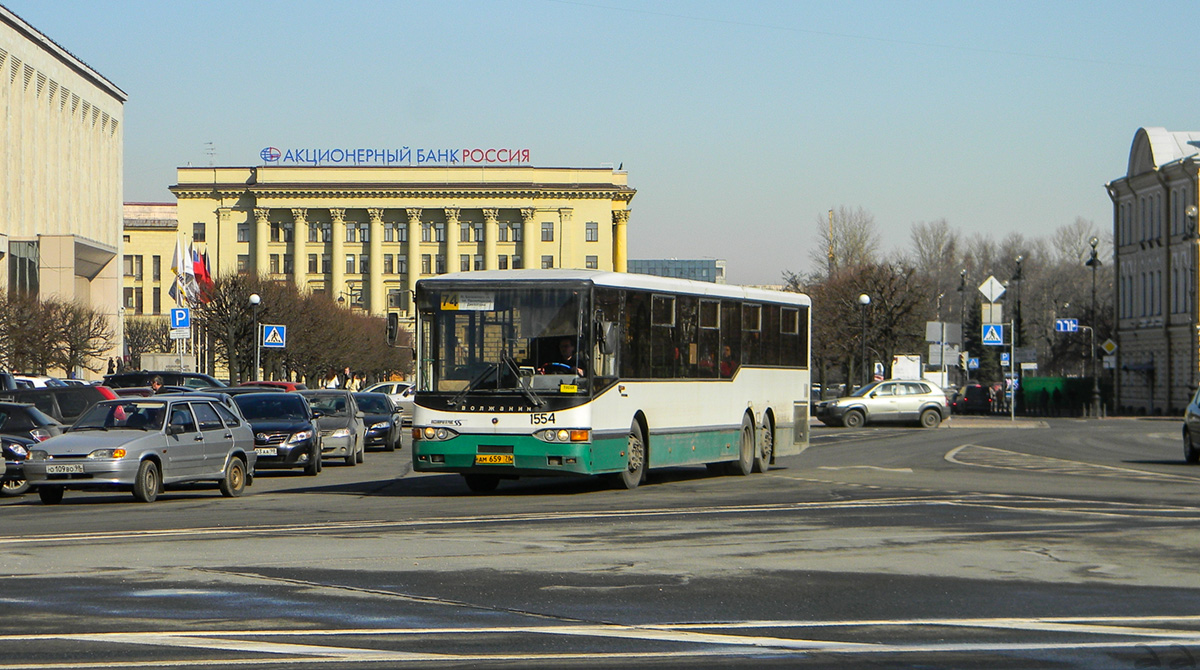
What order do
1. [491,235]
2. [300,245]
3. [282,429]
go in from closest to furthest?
[282,429]
[300,245]
[491,235]

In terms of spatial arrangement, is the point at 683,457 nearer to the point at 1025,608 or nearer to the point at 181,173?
the point at 1025,608

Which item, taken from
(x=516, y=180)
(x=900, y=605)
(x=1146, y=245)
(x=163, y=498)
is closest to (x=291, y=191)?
(x=516, y=180)

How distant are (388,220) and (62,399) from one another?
120 meters

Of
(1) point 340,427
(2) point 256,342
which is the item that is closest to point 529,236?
(2) point 256,342

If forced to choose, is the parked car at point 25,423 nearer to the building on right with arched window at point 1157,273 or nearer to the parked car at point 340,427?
the parked car at point 340,427

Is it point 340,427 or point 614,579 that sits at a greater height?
point 340,427

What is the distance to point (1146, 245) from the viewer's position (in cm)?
8488

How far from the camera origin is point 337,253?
145 metres

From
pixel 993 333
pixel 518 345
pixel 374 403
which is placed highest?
pixel 993 333

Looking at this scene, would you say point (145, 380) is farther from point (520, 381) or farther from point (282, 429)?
point (520, 381)

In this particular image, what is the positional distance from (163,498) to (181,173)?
126 meters

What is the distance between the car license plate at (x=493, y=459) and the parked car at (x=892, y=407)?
33657 mm

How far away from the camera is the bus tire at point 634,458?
21.5m

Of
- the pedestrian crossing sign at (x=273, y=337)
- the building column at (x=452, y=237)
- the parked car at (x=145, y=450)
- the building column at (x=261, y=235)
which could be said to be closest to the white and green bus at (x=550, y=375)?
the parked car at (x=145, y=450)
